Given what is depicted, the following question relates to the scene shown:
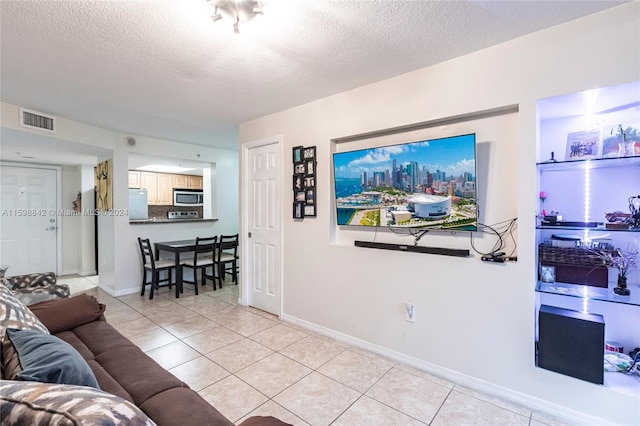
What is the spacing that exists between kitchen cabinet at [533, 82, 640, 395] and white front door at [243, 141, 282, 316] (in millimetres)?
2439

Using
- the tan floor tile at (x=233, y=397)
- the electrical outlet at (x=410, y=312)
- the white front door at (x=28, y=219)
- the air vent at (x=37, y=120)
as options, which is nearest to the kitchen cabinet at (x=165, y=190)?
the white front door at (x=28, y=219)

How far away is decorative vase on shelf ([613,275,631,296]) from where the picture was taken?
173 cm

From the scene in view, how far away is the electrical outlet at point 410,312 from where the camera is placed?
2.42 m

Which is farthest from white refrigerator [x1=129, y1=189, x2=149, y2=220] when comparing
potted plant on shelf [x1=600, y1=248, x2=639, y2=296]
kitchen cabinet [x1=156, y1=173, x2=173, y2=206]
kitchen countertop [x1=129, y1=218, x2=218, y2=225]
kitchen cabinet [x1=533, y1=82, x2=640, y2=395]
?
potted plant on shelf [x1=600, y1=248, x2=639, y2=296]

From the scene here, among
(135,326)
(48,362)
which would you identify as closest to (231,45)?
(48,362)

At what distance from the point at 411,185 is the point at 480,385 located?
1.49 metres

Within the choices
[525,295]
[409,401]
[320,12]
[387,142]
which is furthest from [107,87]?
[525,295]

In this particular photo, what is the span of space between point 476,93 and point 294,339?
8.45ft

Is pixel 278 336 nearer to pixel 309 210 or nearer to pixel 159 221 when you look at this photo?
pixel 309 210

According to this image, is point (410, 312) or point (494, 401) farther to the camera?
point (410, 312)

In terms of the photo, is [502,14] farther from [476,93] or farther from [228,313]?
[228,313]

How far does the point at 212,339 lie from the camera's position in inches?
114

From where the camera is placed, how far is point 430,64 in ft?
7.47

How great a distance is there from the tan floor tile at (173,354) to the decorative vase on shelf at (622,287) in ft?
9.79
